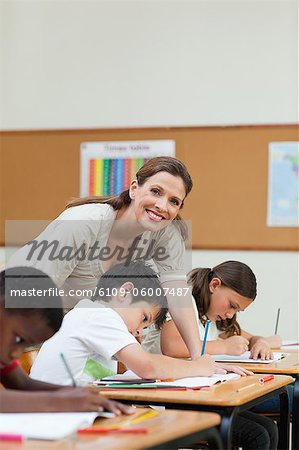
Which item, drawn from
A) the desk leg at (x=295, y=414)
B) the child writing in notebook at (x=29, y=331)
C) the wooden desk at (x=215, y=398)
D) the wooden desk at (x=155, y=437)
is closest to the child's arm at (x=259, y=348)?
the desk leg at (x=295, y=414)

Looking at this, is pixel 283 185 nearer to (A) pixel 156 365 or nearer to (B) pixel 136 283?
(B) pixel 136 283

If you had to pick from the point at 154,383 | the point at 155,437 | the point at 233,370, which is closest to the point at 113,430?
the point at 155,437

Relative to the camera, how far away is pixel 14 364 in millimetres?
1870

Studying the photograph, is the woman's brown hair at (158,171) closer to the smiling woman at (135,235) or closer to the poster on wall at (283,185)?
the smiling woman at (135,235)

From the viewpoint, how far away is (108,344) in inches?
89.5

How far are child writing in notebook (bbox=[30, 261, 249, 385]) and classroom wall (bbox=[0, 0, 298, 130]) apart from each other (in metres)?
2.87

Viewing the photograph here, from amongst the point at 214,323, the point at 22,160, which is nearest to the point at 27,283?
the point at 214,323

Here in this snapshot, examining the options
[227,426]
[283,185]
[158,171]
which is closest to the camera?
[227,426]

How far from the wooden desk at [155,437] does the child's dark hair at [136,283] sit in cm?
75

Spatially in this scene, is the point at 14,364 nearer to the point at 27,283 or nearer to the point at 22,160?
the point at 27,283

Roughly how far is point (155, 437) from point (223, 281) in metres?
1.72

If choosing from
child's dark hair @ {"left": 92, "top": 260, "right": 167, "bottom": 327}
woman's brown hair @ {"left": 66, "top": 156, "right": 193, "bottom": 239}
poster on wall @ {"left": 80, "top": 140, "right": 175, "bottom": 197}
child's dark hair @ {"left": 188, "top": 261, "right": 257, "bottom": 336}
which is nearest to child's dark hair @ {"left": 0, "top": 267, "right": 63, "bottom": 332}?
child's dark hair @ {"left": 92, "top": 260, "right": 167, "bottom": 327}

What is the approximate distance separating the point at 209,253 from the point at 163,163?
247cm

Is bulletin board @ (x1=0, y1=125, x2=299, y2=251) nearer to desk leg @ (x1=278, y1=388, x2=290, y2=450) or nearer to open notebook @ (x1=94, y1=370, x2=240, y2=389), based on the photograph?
desk leg @ (x1=278, y1=388, x2=290, y2=450)
